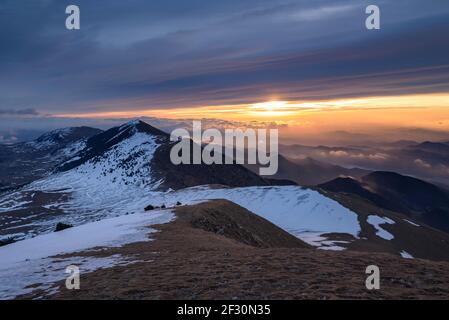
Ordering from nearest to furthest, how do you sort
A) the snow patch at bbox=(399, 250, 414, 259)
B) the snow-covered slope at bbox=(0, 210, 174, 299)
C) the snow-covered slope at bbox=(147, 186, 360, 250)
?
the snow-covered slope at bbox=(0, 210, 174, 299) → the snow patch at bbox=(399, 250, 414, 259) → the snow-covered slope at bbox=(147, 186, 360, 250)

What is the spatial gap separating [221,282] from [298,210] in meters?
100

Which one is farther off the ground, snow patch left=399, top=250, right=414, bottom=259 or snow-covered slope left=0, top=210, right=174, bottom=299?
snow-covered slope left=0, top=210, right=174, bottom=299

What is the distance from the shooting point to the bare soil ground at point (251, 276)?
14.9 metres

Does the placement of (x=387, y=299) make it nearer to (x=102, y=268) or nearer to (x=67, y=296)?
(x=67, y=296)

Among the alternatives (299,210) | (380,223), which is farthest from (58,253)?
(299,210)

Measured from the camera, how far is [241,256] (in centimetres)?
2298

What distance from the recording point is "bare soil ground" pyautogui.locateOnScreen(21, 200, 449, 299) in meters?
14.9

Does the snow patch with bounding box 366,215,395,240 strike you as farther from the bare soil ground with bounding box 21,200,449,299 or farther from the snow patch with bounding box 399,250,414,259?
the bare soil ground with bounding box 21,200,449,299

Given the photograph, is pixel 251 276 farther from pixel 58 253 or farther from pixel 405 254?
pixel 405 254

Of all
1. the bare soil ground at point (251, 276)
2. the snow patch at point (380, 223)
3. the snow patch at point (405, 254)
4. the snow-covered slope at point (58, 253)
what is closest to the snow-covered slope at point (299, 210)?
the snow patch at point (380, 223)

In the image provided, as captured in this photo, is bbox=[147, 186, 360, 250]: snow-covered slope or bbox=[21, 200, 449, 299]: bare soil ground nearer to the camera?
bbox=[21, 200, 449, 299]: bare soil ground

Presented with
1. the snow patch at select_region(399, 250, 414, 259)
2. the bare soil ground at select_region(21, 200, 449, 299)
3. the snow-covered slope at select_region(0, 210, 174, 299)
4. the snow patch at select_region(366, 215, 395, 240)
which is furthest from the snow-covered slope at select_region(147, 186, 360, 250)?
the bare soil ground at select_region(21, 200, 449, 299)

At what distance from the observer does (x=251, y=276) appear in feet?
57.6
